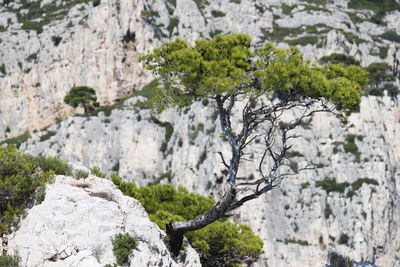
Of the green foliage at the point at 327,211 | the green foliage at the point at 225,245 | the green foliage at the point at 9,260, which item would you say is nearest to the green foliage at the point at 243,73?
the green foliage at the point at 9,260

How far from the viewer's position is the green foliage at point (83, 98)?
77125 millimetres

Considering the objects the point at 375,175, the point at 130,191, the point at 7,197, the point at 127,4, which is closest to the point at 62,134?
the point at 127,4

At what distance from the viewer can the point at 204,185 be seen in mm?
61812

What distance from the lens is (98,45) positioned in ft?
274

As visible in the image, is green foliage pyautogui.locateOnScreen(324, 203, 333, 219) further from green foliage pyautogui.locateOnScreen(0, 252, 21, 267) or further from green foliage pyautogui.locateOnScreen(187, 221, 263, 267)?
green foliage pyautogui.locateOnScreen(0, 252, 21, 267)

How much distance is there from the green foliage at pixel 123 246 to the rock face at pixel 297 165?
42.0 metres

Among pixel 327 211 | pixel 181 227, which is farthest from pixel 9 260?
pixel 327 211

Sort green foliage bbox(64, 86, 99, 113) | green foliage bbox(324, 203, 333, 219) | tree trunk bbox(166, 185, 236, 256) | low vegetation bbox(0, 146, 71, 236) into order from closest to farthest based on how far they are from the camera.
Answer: low vegetation bbox(0, 146, 71, 236) → tree trunk bbox(166, 185, 236, 256) → green foliage bbox(324, 203, 333, 219) → green foliage bbox(64, 86, 99, 113)

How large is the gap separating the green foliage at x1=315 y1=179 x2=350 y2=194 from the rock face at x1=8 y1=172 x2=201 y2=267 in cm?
4897

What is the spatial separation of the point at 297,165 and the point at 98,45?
42550 millimetres

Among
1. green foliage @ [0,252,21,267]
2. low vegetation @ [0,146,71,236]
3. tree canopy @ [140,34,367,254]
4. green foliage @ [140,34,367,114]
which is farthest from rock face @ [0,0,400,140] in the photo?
green foliage @ [0,252,21,267]

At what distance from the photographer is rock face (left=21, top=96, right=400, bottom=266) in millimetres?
58219

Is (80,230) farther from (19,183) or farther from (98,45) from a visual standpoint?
(98,45)

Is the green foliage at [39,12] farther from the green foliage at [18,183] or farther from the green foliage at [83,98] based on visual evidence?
the green foliage at [18,183]
